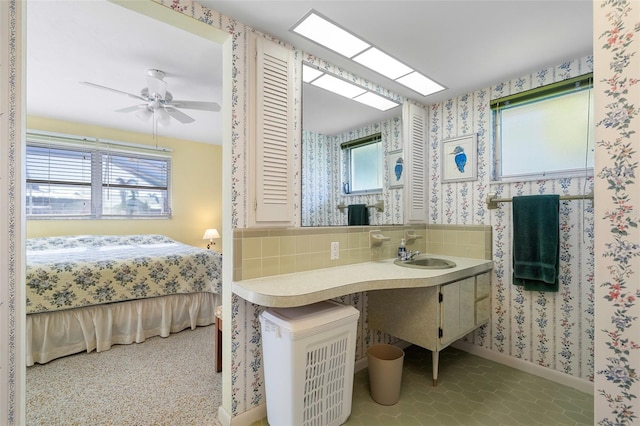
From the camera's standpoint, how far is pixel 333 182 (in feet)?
6.91

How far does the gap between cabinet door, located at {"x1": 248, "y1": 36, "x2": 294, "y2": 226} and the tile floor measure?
126cm

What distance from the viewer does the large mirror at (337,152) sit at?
194cm

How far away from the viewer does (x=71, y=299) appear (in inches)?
94.3

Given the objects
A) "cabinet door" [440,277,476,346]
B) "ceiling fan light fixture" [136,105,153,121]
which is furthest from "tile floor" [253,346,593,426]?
"ceiling fan light fixture" [136,105,153,121]

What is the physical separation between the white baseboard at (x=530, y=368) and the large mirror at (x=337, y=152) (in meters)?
1.29

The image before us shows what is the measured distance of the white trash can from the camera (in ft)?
4.55

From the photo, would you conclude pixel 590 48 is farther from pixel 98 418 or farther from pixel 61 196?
pixel 61 196

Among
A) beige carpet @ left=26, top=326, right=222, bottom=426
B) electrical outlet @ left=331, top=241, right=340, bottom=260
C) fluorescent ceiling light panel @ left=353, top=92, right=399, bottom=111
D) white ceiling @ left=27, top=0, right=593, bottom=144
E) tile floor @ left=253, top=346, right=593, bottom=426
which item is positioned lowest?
beige carpet @ left=26, top=326, right=222, bottom=426

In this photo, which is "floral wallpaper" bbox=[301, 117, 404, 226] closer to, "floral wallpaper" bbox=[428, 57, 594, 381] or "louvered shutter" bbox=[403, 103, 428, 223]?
"louvered shutter" bbox=[403, 103, 428, 223]

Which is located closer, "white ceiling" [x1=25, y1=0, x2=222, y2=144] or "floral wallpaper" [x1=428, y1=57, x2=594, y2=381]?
"white ceiling" [x1=25, y1=0, x2=222, y2=144]

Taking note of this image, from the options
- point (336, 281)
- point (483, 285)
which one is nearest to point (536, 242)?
point (483, 285)

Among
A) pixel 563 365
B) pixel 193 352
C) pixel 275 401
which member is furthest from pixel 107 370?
→ pixel 563 365

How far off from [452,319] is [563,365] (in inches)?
36.2

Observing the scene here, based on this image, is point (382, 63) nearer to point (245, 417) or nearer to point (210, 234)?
point (245, 417)
